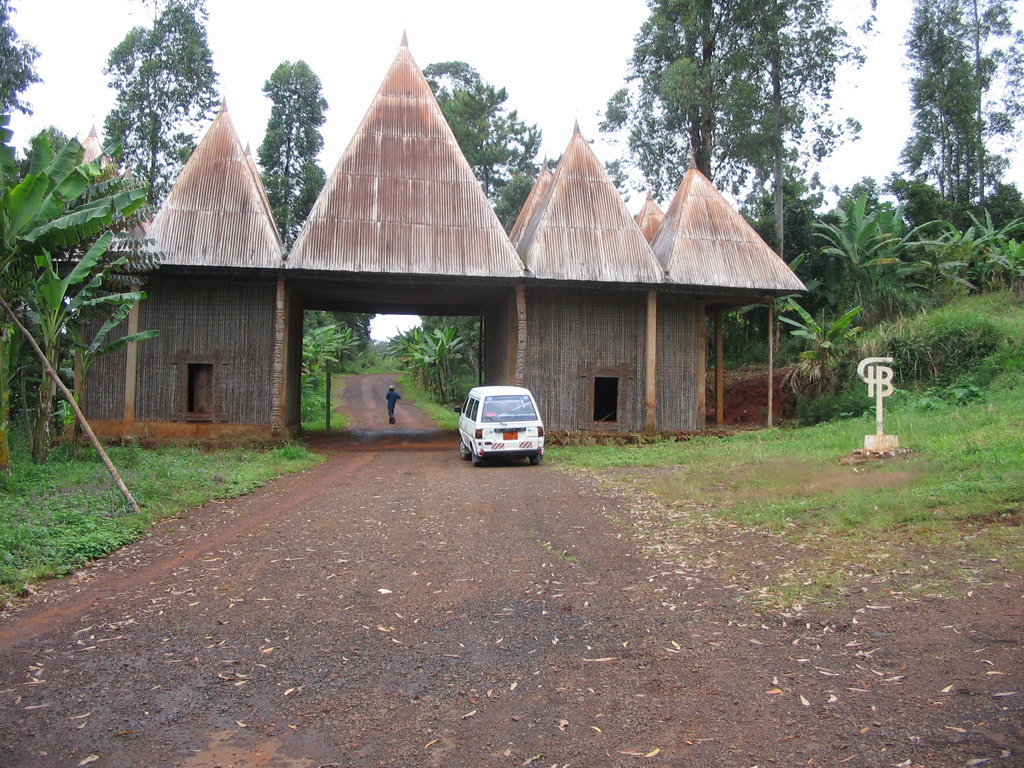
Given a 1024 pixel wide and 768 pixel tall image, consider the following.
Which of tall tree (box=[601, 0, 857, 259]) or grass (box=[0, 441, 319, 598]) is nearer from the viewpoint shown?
grass (box=[0, 441, 319, 598])

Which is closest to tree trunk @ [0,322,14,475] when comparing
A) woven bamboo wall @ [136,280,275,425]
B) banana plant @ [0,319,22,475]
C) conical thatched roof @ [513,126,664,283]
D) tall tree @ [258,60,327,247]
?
banana plant @ [0,319,22,475]

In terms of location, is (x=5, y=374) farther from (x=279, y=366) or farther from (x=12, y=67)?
(x=12, y=67)

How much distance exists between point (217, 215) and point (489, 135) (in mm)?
27771

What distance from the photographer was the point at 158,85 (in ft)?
109

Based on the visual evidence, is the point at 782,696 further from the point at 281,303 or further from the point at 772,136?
the point at 772,136

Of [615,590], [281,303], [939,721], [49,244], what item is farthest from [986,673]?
[281,303]

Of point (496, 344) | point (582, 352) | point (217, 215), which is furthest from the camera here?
point (496, 344)

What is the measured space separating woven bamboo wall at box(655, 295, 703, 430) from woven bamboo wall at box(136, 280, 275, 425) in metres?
10.6

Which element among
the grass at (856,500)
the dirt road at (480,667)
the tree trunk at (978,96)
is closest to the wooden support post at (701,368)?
the grass at (856,500)

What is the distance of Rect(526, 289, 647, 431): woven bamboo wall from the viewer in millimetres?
20891

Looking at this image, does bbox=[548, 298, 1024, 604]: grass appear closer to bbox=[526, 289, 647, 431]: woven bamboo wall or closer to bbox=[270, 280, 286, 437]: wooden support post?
bbox=[526, 289, 647, 431]: woven bamboo wall

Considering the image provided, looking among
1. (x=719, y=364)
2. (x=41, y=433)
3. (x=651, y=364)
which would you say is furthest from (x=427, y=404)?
(x=41, y=433)

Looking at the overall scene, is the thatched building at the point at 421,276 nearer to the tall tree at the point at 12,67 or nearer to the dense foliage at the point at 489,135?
Answer: the tall tree at the point at 12,67

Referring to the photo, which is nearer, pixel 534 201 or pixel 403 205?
pixel 403 205
